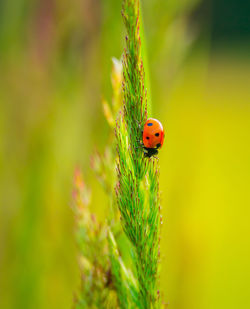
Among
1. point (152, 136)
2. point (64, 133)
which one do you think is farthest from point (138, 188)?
point (64, 133)

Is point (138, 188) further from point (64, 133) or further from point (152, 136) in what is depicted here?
point (64, 133)

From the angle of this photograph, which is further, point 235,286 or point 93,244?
point 235,286

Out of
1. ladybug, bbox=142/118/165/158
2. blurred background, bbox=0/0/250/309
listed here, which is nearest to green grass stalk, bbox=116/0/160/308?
ladybug, bbox=142/118/165/158

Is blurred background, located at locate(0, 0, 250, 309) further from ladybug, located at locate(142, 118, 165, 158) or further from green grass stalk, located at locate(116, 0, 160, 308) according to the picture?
green grass stalk, located at locate(116, 0, 160, 308)

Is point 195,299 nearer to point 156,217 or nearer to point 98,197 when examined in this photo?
point 98,197

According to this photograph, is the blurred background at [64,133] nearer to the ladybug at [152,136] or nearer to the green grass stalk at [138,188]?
the ladybug at [152,136]

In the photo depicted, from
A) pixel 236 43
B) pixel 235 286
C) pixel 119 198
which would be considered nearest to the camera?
pixel 119 198

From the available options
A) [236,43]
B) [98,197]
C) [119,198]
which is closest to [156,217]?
[119,198]

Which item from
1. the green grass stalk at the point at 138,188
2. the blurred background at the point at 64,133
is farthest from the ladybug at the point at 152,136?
the blurred background at the point at 64,133
